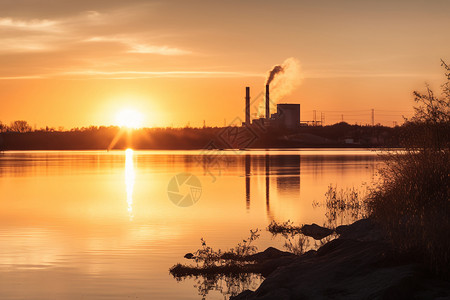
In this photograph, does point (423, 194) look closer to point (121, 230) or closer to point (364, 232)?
point (364, 232)

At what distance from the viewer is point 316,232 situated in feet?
94.8

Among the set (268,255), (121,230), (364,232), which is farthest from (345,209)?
(364,232)

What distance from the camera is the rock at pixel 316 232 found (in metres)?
28.2

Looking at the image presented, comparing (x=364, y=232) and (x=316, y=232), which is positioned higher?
(x=364, y=232)

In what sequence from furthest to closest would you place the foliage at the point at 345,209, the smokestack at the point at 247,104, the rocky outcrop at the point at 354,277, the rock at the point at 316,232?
the smokestack at the point at 247,104 → the foliage at the point at 345,209 → the rock at the point at 316,232 → the rocky outcrop at the point at 354,277

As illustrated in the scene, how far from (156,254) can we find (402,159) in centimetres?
1093

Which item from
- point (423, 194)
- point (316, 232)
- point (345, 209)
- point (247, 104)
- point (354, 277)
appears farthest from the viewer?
point (247, 104)

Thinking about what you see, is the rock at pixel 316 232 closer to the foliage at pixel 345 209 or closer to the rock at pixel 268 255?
the foliage at pixel 345 209

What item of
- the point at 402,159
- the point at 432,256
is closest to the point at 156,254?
the point at 402,159

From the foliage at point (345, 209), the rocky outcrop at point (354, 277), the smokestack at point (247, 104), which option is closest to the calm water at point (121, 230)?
the foliage at point (345, 209)

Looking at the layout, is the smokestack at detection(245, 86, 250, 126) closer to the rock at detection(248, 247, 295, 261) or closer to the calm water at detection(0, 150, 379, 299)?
the calm water at detection(0, 150, 379, 299)

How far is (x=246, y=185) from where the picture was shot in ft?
206

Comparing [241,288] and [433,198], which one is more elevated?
[433,198]

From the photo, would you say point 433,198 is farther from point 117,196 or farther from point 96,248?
point 117,196
